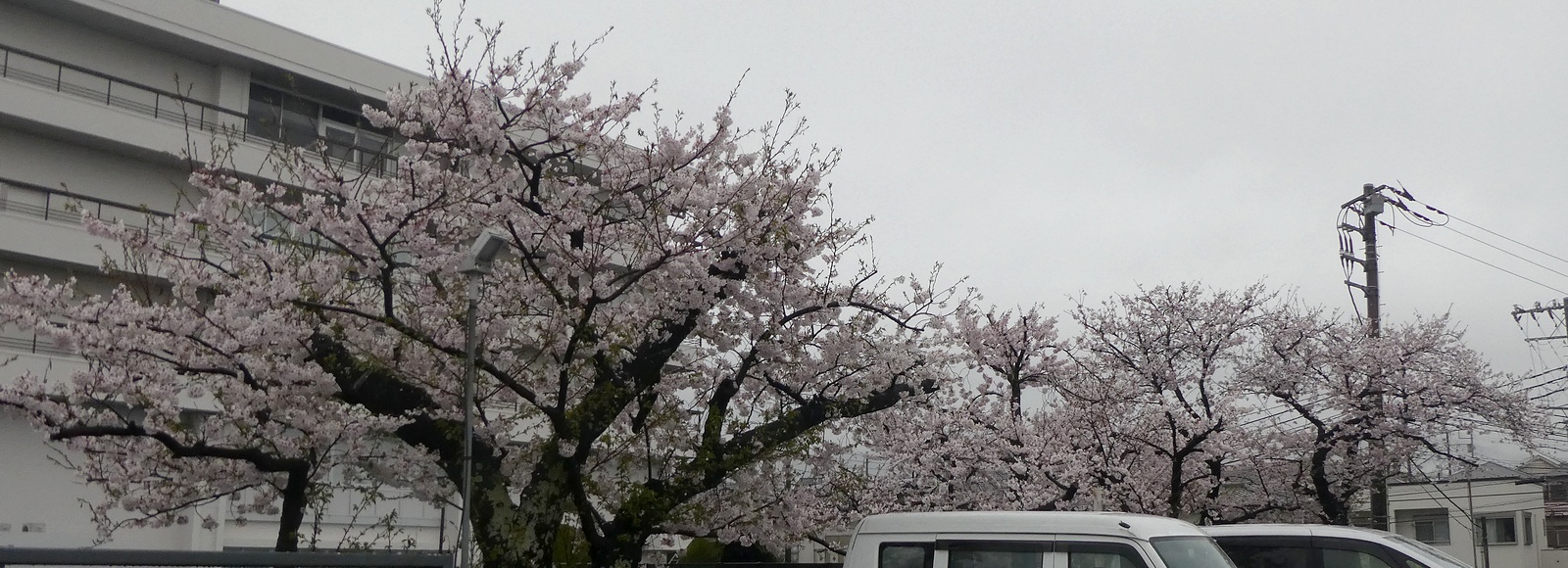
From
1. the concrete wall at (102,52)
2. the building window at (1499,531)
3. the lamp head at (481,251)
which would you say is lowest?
the building window at (1499,531)

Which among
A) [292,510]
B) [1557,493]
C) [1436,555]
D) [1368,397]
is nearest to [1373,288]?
[1368,397]

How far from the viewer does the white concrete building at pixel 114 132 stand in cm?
2400


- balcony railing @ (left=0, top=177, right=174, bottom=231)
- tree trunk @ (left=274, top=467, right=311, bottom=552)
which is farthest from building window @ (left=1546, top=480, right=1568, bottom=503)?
balcony railing @ (left=0, top=177, right=174, bottom=231)

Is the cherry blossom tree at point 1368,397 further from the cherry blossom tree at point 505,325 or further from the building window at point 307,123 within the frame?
the building window at point 307,123

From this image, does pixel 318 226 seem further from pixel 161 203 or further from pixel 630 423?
pixel 161 203

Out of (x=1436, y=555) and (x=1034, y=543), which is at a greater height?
(x=1034, y=543)

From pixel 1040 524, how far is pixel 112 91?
2488 cm

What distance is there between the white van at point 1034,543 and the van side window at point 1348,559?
266 cm

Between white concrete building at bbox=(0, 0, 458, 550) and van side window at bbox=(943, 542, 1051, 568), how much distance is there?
16058 millimetres

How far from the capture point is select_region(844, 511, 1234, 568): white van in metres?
8.87

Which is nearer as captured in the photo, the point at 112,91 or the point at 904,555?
the point at 904,555

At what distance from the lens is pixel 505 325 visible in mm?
13281

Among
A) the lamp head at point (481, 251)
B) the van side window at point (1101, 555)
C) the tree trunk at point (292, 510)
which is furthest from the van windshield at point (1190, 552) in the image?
the tree trunk at point (292, 510)

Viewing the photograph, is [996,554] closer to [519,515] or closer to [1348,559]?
[1348,559]
